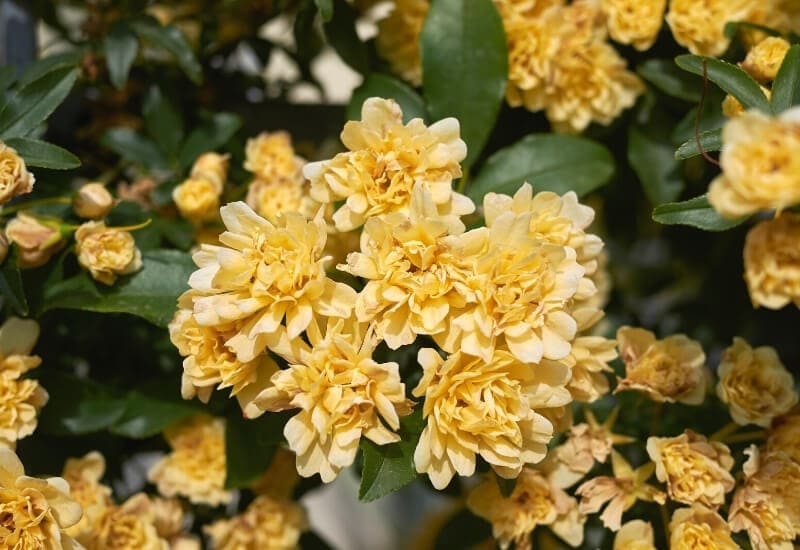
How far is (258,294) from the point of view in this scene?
2.06 feet

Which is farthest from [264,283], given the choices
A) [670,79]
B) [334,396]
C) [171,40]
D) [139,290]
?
[670,79]

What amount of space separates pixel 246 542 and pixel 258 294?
372 mm

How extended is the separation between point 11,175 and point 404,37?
460mm

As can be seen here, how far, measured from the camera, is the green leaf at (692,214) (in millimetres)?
624

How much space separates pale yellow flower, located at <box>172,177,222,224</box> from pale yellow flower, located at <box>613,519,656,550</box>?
1.66 feet

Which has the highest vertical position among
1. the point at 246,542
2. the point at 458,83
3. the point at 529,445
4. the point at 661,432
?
the point at 458,83

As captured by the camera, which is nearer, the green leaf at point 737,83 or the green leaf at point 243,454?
the green leaf at point 737,83

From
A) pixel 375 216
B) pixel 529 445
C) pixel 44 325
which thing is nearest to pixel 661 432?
pixel 529 445

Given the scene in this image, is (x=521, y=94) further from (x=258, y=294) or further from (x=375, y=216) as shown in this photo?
(x=258, y=294)

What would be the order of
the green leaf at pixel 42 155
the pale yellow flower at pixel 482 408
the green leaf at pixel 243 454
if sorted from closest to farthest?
the pale yellow flower at pixel 482 408 → the green leaf at pixel 42 155 → the green leaf at pixel 243 454

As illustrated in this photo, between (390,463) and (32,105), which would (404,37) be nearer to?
(32,105)

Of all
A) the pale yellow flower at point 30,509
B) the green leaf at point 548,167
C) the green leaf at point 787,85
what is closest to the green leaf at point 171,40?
the green leaf at point 548,167

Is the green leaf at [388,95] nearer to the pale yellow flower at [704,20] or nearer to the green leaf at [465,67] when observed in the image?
the green leaf at [465,67]

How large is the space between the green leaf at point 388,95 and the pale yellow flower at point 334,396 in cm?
31
